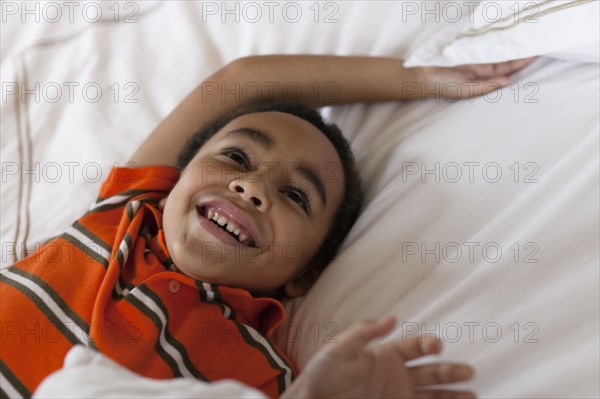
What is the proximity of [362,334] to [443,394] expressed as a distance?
16 centimetres

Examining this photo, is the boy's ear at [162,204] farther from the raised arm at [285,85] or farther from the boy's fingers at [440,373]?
the boy's fingers at [440,373]

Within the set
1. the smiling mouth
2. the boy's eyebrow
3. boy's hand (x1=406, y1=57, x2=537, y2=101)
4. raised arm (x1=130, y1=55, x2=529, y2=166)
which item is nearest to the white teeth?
the smiling mouth

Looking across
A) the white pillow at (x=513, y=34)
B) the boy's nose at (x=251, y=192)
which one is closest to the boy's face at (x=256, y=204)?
the boy's nose at (x=251, y=192)

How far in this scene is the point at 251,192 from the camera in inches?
35.6

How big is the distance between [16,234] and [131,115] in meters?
0.28

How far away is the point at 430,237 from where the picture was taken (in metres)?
0.91

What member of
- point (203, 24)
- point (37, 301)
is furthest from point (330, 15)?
point (37, 301)

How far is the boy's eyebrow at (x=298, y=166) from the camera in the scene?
37.9 inches

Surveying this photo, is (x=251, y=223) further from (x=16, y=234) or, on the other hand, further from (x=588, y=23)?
(x=588, y=23)

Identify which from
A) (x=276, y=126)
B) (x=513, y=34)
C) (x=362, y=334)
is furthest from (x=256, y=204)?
(x=513, y=34)

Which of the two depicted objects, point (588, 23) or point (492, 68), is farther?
point (492, 68)

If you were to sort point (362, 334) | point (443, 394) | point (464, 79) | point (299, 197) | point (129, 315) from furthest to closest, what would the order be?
1. point (464, 79)
2. point (299, 197)
3. point (129, 315)
4. point (443, 394)
5. point (362, 334)

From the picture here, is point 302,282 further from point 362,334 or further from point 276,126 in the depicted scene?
point 362,334

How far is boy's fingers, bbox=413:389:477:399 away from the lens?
2.34 feet
